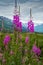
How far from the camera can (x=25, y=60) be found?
19.8 feet

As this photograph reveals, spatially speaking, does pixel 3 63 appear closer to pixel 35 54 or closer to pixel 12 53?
pixel 12 53

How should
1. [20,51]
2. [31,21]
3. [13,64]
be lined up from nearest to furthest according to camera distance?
[13,64], [20,51], [31,21]

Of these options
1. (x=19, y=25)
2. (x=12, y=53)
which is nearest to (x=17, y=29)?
(x=19, y=25)

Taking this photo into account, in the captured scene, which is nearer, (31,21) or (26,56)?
(26,56)

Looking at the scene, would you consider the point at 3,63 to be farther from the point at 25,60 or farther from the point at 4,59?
the point at 25,60

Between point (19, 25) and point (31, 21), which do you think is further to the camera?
point (31, 21)

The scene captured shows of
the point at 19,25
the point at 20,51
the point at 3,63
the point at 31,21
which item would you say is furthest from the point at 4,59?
the point at 31,21

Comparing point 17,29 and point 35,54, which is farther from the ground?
point 17,29

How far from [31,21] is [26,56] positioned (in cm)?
105

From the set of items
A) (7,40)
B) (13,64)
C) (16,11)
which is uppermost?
(16,11)

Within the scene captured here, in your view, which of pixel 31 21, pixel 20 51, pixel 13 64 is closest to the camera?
pixel 13 64

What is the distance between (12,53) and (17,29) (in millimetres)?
561

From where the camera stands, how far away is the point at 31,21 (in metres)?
6.99

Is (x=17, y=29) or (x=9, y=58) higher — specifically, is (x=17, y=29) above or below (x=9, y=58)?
above
